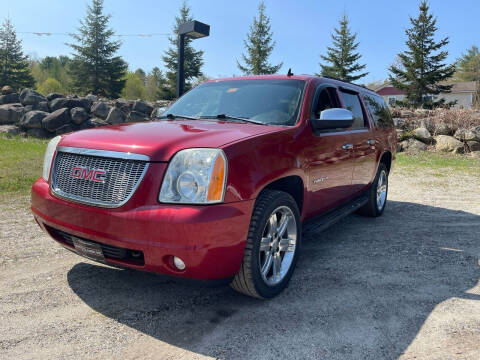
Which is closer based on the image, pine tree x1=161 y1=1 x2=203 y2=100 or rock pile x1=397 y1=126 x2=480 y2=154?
rock pile x1=397 y1=126 x2=480 y2=154

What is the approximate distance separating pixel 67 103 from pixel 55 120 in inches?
81.6

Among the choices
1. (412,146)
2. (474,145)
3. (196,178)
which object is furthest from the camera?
(412,146)

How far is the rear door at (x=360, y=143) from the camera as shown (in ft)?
15.1

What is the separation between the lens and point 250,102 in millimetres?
3793

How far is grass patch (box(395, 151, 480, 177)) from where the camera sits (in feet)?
39.3

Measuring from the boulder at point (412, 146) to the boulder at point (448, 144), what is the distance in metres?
0.59

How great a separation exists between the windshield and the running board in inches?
39.7

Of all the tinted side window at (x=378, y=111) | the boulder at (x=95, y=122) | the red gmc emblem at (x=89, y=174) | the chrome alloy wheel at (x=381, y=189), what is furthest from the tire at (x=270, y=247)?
the boulder at (x=95, y=122)

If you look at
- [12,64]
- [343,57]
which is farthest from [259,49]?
[12,64]

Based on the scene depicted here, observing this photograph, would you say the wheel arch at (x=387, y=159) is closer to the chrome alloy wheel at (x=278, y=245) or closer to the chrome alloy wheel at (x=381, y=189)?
the chrome alloy wheel at (x=381, y=189)

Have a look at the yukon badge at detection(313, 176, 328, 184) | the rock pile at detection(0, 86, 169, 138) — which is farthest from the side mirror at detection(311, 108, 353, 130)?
the rock pile at detection(0, 86, 169, 138)

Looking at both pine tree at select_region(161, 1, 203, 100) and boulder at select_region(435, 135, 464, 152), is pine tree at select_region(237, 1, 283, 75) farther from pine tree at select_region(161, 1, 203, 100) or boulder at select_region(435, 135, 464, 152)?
boulder at select_region(435, 135, 464, 152)

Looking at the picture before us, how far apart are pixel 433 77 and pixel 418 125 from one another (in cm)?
2267

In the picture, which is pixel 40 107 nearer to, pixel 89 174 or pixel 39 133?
pixel 39 133
